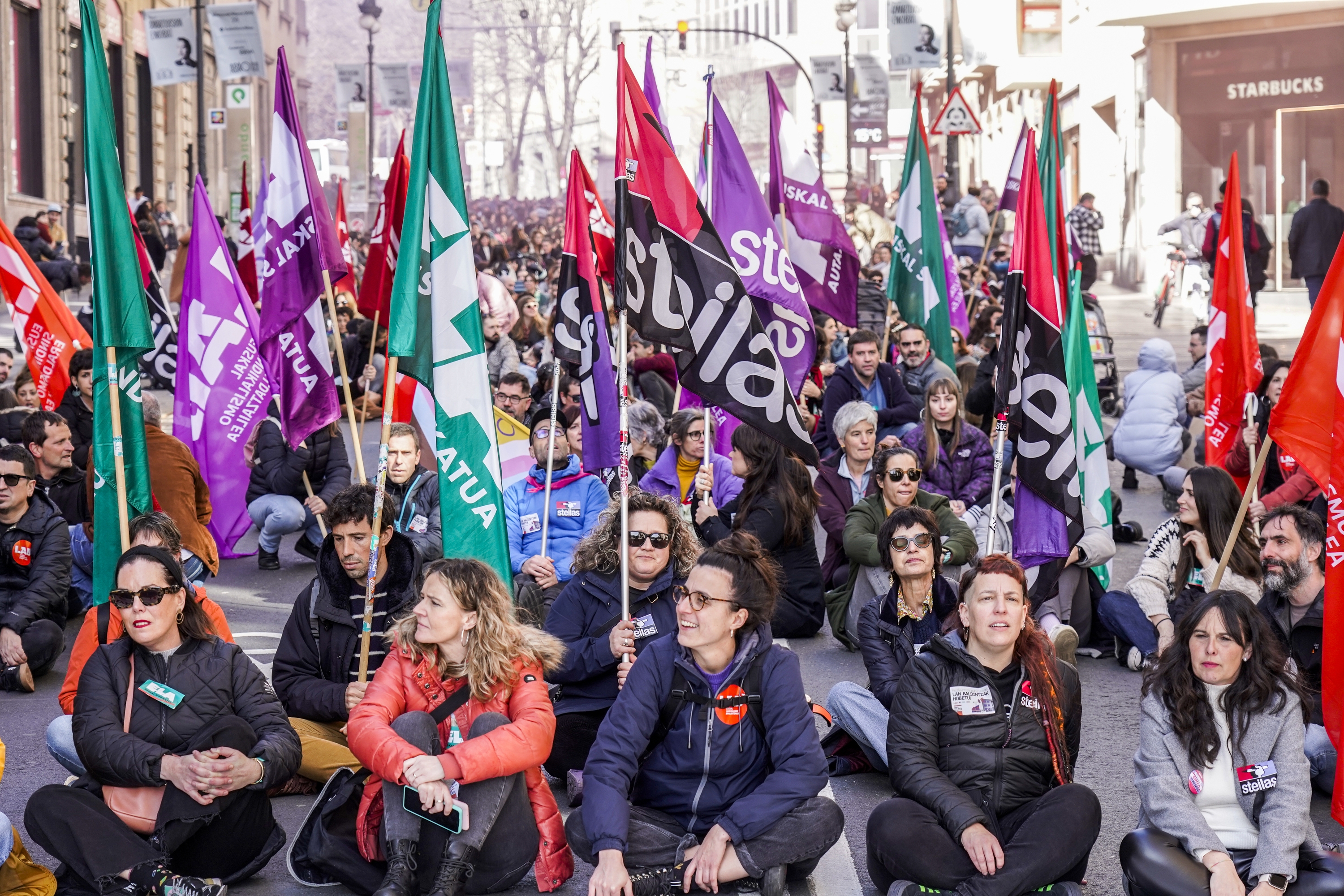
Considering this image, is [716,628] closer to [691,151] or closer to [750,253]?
[750,253]

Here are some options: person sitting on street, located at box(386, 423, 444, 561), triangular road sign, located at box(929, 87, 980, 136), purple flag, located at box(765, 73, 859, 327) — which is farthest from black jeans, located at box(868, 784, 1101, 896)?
triangular road sign, located at box(929, 87, 980, 136)

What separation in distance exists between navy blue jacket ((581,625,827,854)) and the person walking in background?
53.3 feet

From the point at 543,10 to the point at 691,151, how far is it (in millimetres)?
21350

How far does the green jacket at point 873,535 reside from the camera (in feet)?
26.6

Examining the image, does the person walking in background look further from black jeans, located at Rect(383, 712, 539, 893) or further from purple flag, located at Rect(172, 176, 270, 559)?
black jeans, located at Rect(383, 712, 539, 893)

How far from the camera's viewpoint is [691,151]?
100062 mm

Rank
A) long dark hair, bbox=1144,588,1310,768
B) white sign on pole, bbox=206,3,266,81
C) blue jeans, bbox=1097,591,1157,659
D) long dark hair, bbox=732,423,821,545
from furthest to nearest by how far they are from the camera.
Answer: white sign on pole, bbox=206,3,266,81 < long dark hair, bbox=732,423,821,545 < blue jeans, bbox=1097,591,1157,659 < long dark hair, bbox=1144,588,1310,768

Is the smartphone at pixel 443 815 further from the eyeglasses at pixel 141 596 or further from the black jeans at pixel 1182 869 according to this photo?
the black jeans at pixel 1182 869

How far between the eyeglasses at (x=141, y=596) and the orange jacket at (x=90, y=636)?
1.11ft

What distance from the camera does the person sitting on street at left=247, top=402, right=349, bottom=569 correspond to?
1058 centimetres

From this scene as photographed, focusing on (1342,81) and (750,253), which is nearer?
(750,253)

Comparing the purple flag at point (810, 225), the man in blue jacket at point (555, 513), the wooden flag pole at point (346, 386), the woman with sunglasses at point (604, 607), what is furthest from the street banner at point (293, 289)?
the purple flag at point (810, 225)

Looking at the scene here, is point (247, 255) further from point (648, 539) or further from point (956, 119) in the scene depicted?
point (956, 119)

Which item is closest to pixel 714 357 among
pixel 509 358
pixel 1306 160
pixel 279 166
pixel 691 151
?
pixel 279 166
